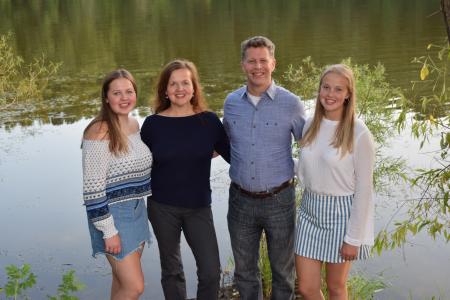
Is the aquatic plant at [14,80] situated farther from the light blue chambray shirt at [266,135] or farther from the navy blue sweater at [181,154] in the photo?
the light blue chambray shirt at [266,135]

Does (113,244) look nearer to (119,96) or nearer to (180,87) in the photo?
(119,96)

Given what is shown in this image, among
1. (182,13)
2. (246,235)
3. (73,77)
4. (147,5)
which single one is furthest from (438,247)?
(147,5)

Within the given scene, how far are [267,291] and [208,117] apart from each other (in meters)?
1.90

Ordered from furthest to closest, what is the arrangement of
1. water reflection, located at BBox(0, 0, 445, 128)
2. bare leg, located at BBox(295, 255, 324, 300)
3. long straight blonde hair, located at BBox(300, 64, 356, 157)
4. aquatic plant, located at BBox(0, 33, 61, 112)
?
water reflection, located at BBox(0, 0, 445, 128) → aquatic plant, located at BBox(0, 33, 61, 112) → bare leg, located at BBox(295, 255, 324, 300) → long straight blonde hair, located at BBox(300, 64, 356, 157)

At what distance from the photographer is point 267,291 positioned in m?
4.73

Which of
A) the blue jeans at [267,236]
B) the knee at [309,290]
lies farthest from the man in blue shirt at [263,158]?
the knee at [309,290]

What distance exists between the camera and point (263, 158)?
132 inches

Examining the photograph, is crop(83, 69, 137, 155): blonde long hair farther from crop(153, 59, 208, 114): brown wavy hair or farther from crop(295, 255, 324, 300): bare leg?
crop(295, 255, 324, 300): bare leg

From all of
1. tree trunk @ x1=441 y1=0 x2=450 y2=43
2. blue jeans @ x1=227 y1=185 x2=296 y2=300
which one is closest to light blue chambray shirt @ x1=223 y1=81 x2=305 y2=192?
blue jeans @ x1=227 y1=185 x2=296 y2=300

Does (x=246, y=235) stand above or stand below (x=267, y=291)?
above

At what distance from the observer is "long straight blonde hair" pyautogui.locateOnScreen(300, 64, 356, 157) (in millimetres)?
3008

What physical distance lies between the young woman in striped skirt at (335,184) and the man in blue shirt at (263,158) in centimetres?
18

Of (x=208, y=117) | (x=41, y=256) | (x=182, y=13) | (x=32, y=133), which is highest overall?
(x=182, y=13)

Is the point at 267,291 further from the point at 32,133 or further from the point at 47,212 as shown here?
the point at 32,133
